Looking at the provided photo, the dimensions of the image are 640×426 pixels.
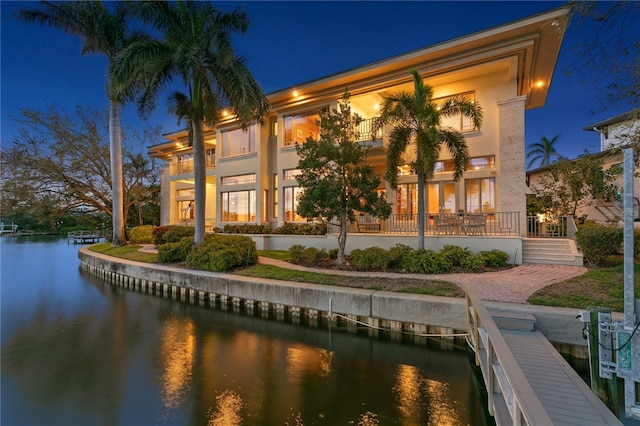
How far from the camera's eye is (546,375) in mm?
4629

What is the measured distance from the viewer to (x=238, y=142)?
2183 cm

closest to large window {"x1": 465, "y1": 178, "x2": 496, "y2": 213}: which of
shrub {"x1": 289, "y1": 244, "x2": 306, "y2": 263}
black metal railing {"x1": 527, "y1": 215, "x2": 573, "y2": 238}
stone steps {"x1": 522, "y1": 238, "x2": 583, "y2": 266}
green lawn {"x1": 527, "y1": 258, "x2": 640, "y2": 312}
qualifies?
stone steps {"x1": 522, "y1": 238, "x2": 583, "y2": 266}

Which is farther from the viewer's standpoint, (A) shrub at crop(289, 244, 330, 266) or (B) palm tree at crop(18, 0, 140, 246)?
(B) palm tree at crop(18, 0, 140, 246)

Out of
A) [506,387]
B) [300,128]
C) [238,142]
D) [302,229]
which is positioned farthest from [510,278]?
[238,142]

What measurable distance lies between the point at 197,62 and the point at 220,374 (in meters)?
11.8

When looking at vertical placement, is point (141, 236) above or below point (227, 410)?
above

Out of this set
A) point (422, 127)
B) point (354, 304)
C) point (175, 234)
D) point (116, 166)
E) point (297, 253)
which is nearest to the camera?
point (354, 304)

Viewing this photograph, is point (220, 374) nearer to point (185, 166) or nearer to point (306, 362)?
point (306, 362)

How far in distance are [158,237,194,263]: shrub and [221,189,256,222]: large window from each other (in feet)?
20.3

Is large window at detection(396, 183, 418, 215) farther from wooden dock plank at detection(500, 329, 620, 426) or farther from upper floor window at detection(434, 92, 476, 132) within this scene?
wooden dock plank at detection(500, 329, 620, 426)

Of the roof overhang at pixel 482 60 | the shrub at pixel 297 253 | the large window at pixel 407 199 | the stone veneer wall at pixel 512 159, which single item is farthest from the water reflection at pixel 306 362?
the roof overhang at pixel 482 60

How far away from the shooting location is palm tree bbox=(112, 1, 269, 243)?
41.8 ft

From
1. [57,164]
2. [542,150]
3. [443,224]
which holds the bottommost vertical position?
[443,224]

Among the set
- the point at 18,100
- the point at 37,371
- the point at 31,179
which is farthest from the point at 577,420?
the point at 18,100
